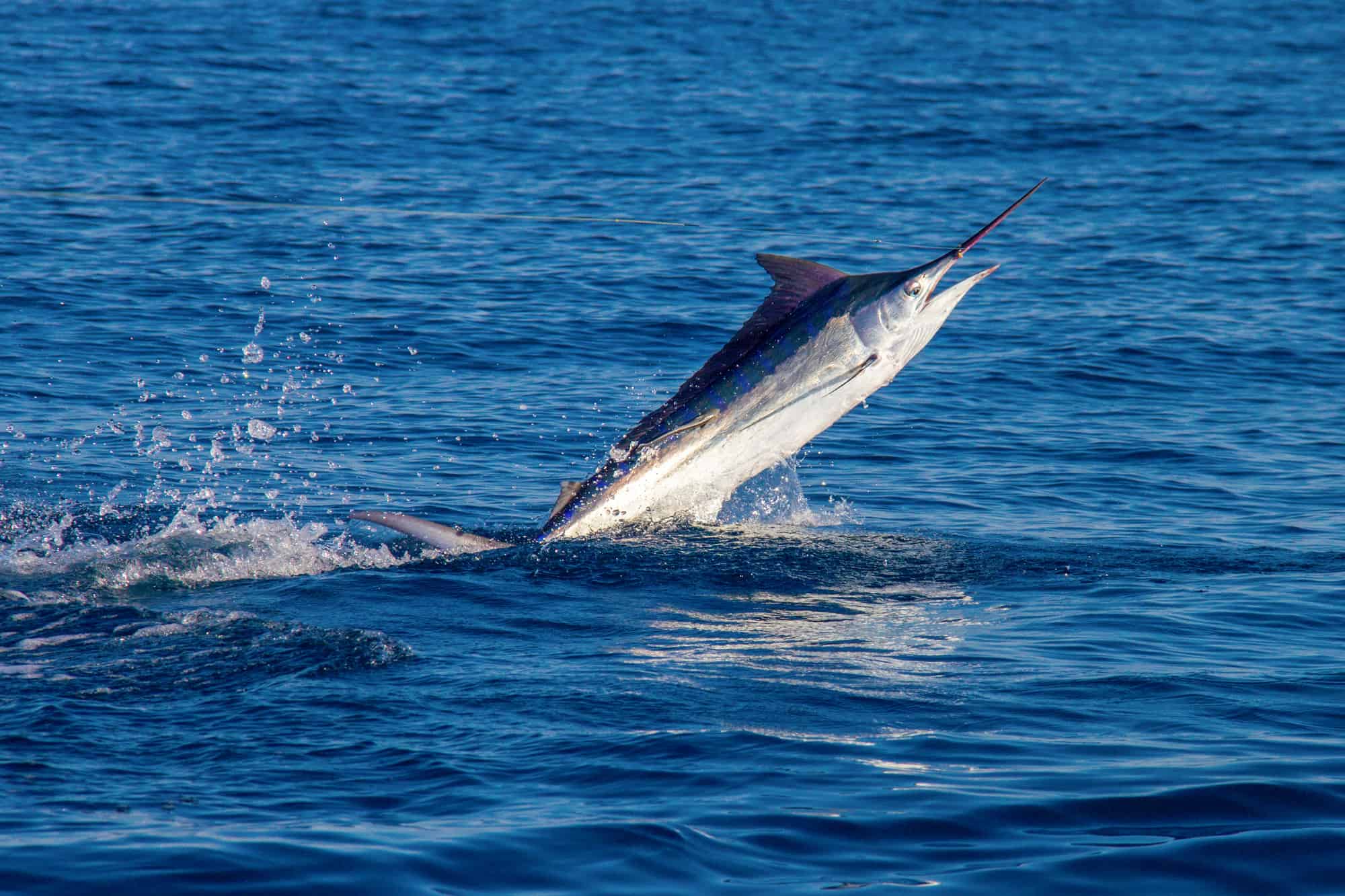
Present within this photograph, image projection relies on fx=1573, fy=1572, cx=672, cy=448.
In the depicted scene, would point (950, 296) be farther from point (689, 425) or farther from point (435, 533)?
point (435, 533)

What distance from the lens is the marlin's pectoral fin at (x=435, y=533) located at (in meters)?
8.02

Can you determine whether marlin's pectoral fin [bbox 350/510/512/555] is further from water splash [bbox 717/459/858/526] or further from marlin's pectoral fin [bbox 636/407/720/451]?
water splash [bbox 717/459/858/526]

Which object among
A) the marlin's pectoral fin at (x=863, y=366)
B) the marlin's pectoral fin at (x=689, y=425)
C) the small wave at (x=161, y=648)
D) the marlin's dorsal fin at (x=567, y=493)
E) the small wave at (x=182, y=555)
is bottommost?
the small wave at (x=182, y=555)

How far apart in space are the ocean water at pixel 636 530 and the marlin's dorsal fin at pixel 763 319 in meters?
0.83

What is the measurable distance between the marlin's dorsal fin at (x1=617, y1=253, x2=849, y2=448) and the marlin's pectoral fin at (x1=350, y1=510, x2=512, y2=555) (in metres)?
0.99

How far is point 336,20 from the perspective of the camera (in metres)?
32.7

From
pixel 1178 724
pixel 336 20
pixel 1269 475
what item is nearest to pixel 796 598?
pixel 1178 724

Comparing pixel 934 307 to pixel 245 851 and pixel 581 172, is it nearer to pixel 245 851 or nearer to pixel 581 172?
pixel 245 851

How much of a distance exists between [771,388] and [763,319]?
0.40 m

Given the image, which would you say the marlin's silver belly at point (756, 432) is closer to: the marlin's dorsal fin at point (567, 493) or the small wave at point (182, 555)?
the marlin's dorsal fin at point (567, 493)

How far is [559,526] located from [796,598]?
143cm

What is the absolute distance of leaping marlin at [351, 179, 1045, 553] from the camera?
28.7ft

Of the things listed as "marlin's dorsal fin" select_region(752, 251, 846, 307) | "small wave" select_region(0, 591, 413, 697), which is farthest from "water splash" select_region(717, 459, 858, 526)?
"small wave" select_region(0, 591, 413, 697)

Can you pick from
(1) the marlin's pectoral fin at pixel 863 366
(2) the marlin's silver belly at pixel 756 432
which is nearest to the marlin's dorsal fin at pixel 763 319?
(2) the marlin's silver belly at pixel 756 432
